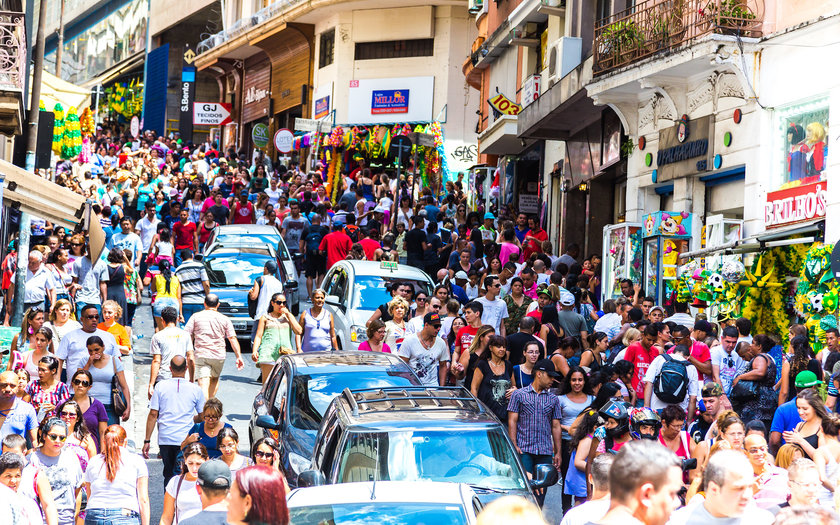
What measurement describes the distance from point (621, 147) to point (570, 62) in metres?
2.65

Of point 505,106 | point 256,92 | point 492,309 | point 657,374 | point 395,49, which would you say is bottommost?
point 657,374

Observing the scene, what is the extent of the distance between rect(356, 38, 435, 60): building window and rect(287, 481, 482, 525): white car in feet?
118

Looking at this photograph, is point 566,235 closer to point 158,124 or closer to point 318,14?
point 318,14

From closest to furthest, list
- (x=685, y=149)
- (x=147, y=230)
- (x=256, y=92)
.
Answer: (x=685, y=149) < (x=147, y=230) < (x=256, y=92)

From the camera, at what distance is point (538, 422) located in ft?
36.9

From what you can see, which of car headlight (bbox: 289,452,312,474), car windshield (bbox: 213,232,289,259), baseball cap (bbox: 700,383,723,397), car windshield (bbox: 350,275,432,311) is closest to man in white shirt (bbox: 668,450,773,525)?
baseball cap (bbox: 700,383,723,397)

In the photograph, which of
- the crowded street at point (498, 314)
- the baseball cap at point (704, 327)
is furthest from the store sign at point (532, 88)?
the baseball cap at point (704, 327)

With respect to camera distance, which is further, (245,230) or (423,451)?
(245,230)

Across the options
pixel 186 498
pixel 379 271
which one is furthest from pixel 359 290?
pixel 186 498

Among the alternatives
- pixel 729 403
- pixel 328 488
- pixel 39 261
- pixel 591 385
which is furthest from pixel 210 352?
pixel 328 488

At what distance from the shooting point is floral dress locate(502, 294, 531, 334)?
16.4 m

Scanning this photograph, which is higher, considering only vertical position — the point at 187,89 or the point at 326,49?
the point at 187,89

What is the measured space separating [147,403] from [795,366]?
28.6 ft

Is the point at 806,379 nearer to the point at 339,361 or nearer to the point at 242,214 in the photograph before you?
the point at 339,361
